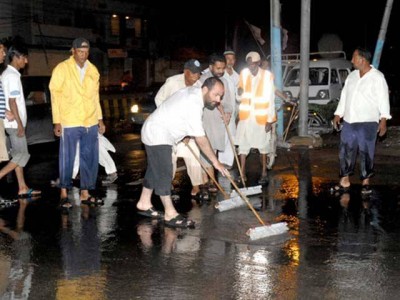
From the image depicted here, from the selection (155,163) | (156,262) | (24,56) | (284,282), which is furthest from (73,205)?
(284,282)

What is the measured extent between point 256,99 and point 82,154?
290cm

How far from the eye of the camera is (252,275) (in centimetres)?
510

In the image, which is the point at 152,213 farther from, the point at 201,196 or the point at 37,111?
the point at 37,111

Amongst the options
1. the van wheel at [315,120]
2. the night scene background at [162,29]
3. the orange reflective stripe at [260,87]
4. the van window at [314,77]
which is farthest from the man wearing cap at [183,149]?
the night scene background at [162,29]

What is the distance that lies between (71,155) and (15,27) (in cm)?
2553

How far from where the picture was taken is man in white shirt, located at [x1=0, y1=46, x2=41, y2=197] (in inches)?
307

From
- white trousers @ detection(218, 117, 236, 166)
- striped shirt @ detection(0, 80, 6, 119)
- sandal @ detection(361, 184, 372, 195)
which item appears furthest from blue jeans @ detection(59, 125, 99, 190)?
sandal @ detection(361, 184, 372, 195)

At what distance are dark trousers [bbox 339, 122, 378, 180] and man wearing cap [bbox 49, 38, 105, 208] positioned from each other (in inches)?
136

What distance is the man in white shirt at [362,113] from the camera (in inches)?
324

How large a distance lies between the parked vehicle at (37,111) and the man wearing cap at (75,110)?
5197 mm

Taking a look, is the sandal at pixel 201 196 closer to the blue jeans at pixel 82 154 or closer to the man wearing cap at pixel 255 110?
the man wearing cap at pixel 255 110

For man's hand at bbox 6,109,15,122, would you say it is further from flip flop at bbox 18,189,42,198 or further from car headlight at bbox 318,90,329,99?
car headlight at bbox 318,90,329,99

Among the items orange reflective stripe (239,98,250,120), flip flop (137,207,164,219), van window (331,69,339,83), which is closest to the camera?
flip flop (137,207,164,219)

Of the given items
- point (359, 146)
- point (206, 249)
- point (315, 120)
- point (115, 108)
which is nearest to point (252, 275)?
point (206, 249)
